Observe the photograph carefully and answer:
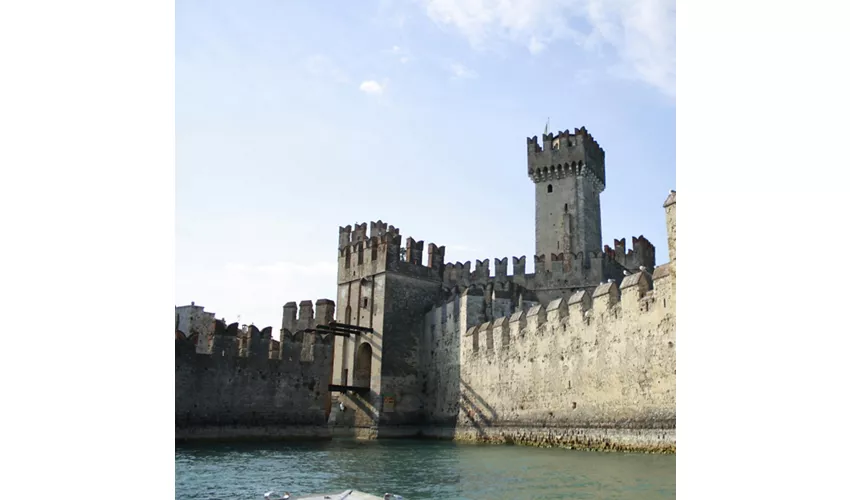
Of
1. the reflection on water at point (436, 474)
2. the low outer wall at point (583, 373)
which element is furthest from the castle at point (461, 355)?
the reflection on water at point (436, 474)

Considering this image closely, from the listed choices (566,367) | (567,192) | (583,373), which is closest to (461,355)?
(566,367)

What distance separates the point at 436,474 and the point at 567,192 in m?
26.0

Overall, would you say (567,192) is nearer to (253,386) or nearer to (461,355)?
(461,355)

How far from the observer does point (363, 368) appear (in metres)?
24.2

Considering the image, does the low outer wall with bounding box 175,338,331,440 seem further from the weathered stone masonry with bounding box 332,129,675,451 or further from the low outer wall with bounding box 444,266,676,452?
the low outer wall with bounding box 444,266,676,452

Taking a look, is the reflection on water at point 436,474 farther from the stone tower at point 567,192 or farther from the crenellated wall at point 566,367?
the stone tower at point 567,192

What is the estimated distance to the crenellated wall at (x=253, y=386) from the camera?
1789 centimetres

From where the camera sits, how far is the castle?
12.8m
